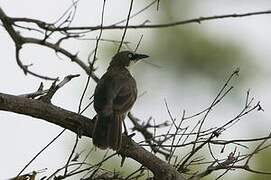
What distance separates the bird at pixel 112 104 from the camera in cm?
482

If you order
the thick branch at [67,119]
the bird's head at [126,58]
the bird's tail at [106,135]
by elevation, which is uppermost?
the bird's head at [126,58]

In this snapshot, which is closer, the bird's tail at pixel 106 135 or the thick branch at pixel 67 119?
the thick branch at pixel 67 119

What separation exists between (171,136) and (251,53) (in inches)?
480

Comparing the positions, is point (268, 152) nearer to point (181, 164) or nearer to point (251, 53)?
point (251, 53)

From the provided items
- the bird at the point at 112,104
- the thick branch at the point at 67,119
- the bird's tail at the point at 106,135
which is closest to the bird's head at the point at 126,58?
the bird at the point at 112,104

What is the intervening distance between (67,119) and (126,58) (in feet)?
7.37

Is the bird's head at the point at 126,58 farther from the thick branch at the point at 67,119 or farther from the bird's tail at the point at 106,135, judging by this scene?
the thick branch at the point at 67,119

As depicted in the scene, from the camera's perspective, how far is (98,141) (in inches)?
189

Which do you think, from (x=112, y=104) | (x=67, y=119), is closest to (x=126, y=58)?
(x=112, y=104)

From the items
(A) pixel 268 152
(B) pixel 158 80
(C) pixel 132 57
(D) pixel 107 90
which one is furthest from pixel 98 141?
(B) pixel 158 80

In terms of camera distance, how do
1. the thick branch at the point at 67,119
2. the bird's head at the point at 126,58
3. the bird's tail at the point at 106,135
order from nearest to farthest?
the thick branch at the point at 67,119 < the bird's tail at the point at 106,135 < the bird's head at the point at 126,58

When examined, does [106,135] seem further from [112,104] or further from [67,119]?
[112,104]

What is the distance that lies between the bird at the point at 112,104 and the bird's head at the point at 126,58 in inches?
7.3

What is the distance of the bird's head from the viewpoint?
659 cm
